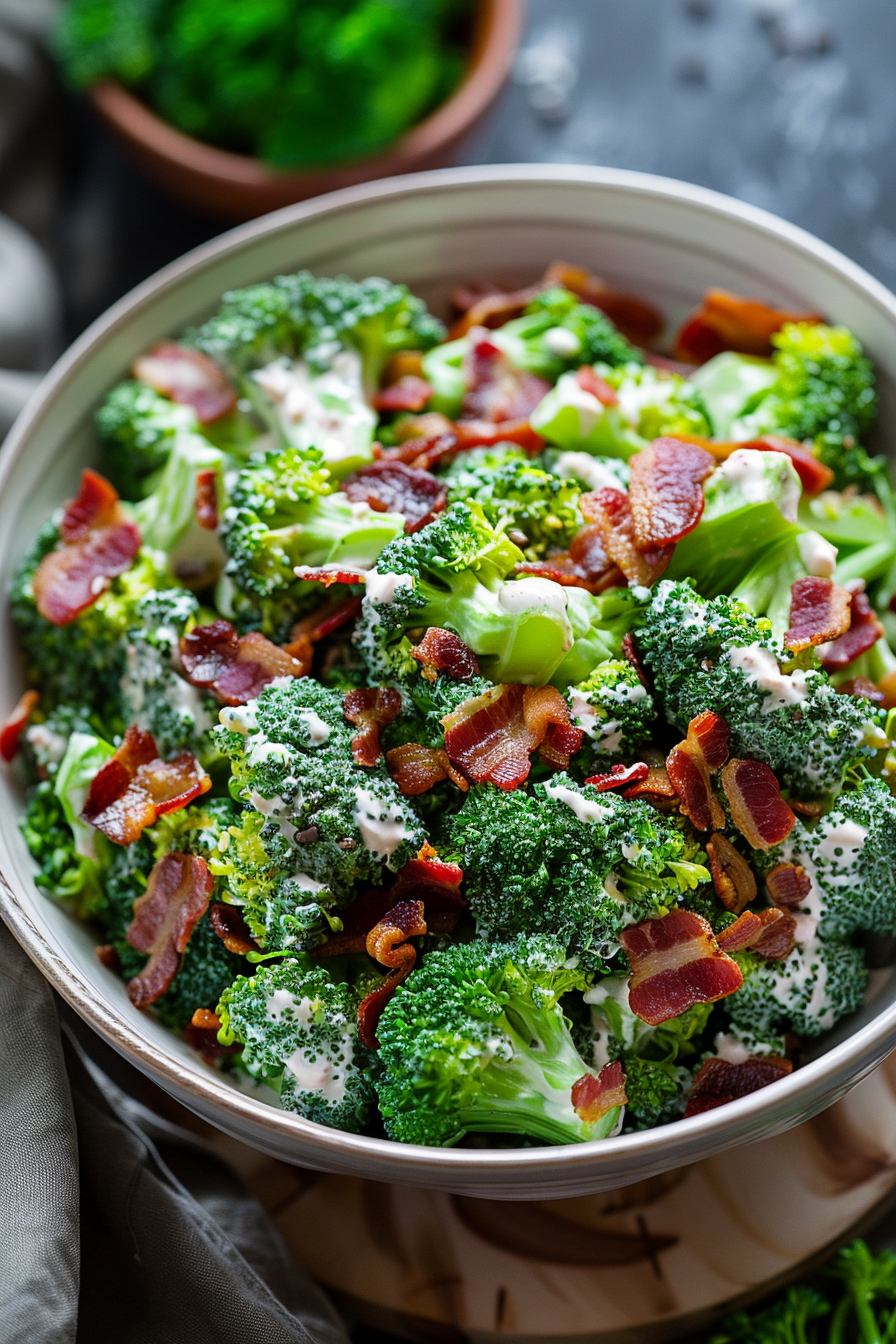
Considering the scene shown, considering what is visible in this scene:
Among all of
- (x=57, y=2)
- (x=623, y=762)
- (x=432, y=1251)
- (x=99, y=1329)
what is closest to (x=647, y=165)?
(x=57, y=2)

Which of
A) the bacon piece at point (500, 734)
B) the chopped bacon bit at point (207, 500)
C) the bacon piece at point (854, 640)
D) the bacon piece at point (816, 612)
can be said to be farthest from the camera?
the chopped bacon bit at point (207, 500)

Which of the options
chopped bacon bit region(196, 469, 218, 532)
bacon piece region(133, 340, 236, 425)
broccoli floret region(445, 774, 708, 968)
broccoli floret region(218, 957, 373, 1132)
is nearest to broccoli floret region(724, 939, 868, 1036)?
broccoli floret region(445, 774, 708, 968)

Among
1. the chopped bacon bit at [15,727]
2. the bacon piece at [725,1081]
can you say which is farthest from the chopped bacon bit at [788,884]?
the chopped bacon bit at [15,727]

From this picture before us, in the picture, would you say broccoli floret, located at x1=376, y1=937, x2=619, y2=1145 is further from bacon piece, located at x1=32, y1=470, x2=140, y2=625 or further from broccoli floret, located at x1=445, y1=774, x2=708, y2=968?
bacon piece, located at x1=32, y1=470, x2=140, y2=625

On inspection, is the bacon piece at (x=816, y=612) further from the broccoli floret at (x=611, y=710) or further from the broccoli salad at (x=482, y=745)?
the broccoli floret at (x=611, y=710)

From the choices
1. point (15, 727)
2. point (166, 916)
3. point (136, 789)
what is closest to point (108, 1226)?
point (166, 916)

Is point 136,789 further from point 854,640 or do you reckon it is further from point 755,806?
point 854,640
